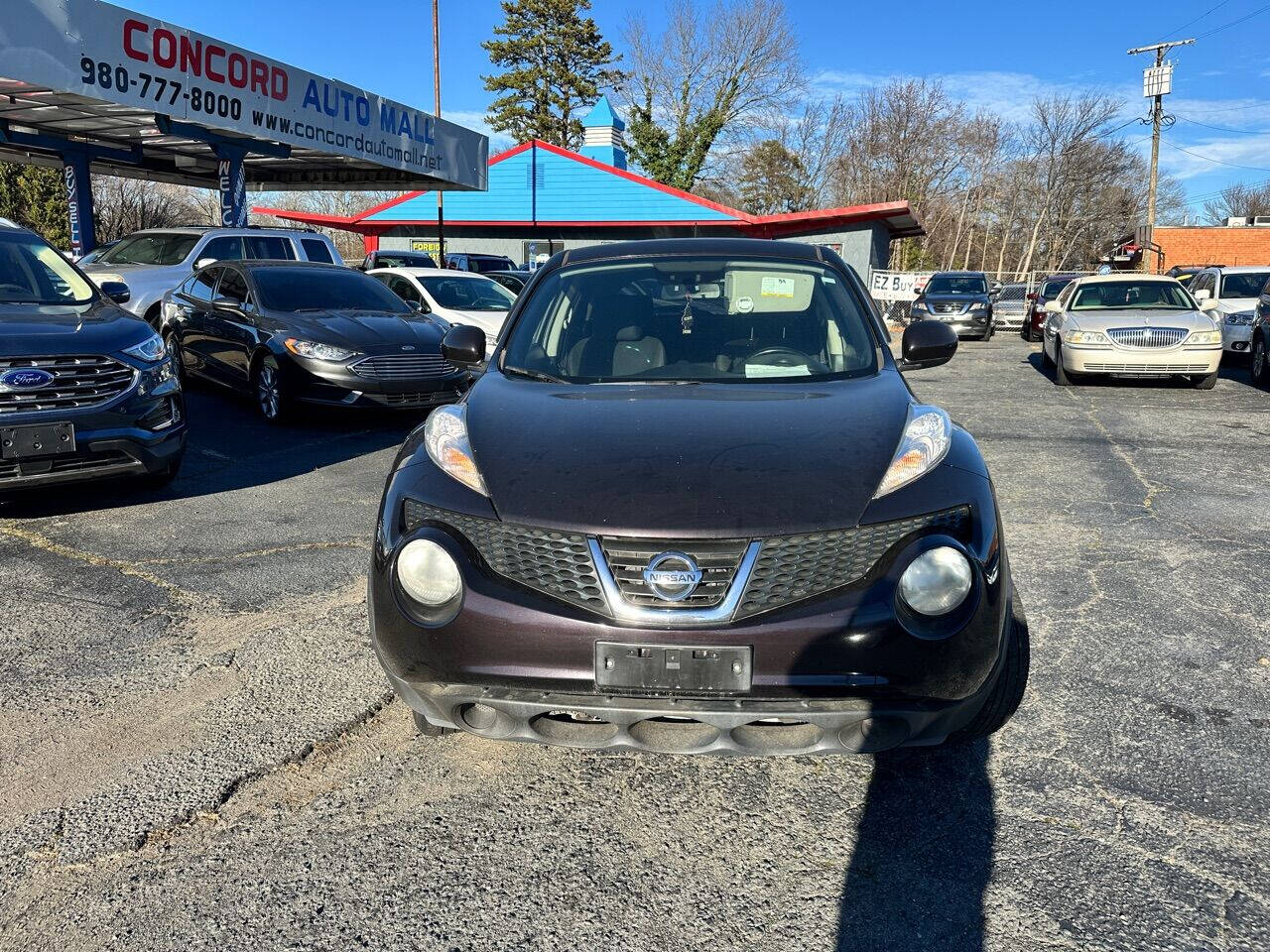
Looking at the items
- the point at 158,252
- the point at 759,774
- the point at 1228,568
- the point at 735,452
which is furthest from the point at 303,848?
the point at 158,252

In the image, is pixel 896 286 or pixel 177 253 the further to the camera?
pixel 896 286

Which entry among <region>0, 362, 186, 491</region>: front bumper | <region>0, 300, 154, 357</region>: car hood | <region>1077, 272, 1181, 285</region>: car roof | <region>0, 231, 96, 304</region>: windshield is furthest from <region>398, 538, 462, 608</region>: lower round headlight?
<region>1077, 272, 1181, 285</region>: car roof

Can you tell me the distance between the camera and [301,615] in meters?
4.27

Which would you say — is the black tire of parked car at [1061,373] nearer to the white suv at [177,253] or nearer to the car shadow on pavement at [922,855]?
the white suv at [177,253]

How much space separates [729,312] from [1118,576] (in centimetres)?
264

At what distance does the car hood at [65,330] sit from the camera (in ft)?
17.7

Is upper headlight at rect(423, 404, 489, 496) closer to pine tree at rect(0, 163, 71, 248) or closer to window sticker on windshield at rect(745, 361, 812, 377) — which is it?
window sticker on windshield at rect(745, 361, 812, 377)

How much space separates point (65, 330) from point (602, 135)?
3254 centimetres

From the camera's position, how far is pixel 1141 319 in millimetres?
12836

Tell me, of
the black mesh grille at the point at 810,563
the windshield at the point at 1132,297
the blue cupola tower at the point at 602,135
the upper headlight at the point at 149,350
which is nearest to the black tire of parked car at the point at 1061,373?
the windshield at the point at 1132,297

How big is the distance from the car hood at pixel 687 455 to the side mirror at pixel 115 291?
4.79 m

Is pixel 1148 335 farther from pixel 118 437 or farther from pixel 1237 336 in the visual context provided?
pixel 118 437

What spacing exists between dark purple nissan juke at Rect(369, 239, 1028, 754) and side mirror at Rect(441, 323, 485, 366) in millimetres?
1237

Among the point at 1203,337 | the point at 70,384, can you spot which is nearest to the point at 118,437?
the point at 70,384
